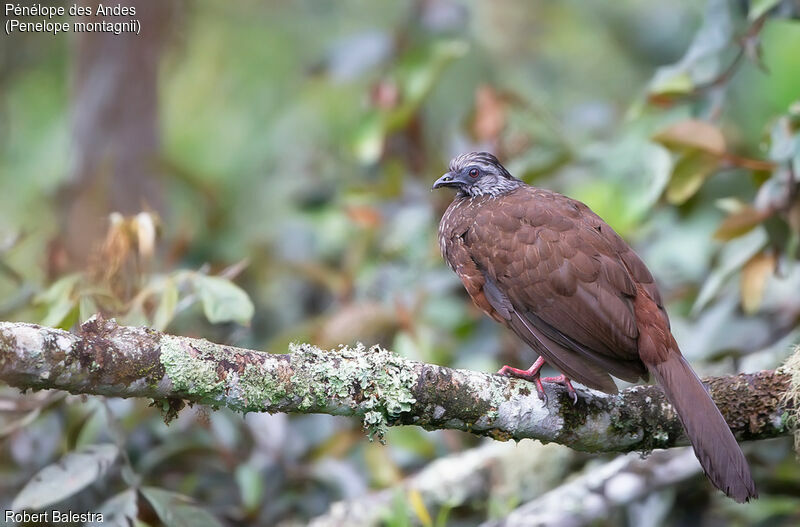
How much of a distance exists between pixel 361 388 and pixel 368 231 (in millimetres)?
2940

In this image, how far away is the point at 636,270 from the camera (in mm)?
3428

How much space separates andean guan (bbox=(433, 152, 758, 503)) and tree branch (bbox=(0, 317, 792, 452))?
5.5 inches

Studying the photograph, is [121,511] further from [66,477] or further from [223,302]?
[223,302]

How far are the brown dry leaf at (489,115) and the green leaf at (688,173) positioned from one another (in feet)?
5.32

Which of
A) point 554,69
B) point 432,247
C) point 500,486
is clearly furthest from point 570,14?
point 500,486

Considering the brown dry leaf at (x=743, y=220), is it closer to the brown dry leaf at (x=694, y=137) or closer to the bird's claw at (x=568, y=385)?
the brown dry leaf at (x=694, y=137)

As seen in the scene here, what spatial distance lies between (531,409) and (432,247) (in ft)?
7.69

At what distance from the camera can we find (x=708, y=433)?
112 inches

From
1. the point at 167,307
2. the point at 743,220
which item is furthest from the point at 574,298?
the point at 167,307

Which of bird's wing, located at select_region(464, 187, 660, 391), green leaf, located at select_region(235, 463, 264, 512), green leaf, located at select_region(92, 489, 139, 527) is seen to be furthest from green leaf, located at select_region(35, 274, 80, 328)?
bird's wing, located at select_region(464, 187, 660, 391)

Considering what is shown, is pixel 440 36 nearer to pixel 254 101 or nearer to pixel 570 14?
pixel 570 14

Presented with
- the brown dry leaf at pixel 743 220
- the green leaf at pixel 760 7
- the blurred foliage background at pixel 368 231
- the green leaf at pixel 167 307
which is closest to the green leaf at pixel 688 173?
the blurred foliage background at pixel 368 231

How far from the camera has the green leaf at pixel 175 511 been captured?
3174 mm

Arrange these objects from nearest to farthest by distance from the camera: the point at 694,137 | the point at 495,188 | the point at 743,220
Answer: the point at 743,220, the point at 694,137, the point at 495,188
